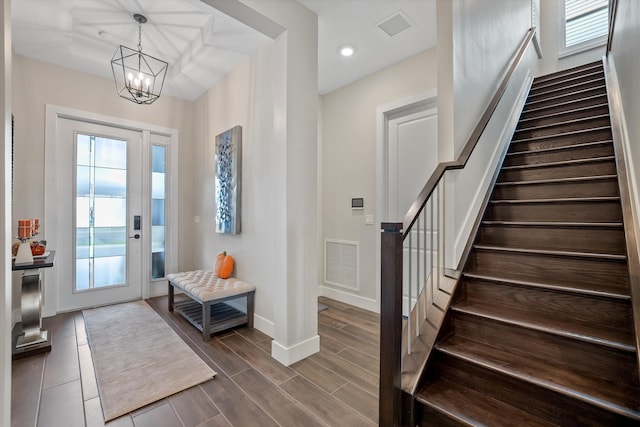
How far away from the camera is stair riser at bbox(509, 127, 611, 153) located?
2.58 m

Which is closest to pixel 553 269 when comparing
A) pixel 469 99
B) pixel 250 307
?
pixel 469 99

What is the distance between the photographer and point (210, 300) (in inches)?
107

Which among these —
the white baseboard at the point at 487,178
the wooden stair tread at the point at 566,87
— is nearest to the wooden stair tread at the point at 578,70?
the wooden stair tread at the point at 566,87

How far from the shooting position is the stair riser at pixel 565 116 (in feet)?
Answer: 9.38

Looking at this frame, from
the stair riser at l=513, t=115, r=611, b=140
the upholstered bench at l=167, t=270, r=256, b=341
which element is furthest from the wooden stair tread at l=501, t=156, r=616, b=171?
the upholstered bench at l=167, t=270, r=256, b=341

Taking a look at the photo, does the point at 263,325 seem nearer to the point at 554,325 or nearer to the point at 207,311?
the point at 207,311

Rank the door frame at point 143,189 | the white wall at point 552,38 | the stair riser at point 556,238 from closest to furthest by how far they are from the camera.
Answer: the stair riser at point 556,238
the door frame at point 143,189
the white wall at point 552,38

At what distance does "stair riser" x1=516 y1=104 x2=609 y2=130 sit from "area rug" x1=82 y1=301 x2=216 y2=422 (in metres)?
3.98

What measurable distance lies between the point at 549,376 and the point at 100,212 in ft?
15.2

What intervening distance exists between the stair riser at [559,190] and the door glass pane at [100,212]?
4439mm

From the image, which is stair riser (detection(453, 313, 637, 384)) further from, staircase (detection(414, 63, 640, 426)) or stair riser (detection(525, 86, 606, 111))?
stair riser (detection(525, 86, 606, 111))

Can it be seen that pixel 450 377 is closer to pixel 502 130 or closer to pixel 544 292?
pixel 544 292

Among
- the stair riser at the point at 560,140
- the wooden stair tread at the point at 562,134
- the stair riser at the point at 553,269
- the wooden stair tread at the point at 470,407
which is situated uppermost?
the wooden stair tread at the point at 562,134

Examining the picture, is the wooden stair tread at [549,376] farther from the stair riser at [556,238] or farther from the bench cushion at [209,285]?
the bench cushion at [209,285]
